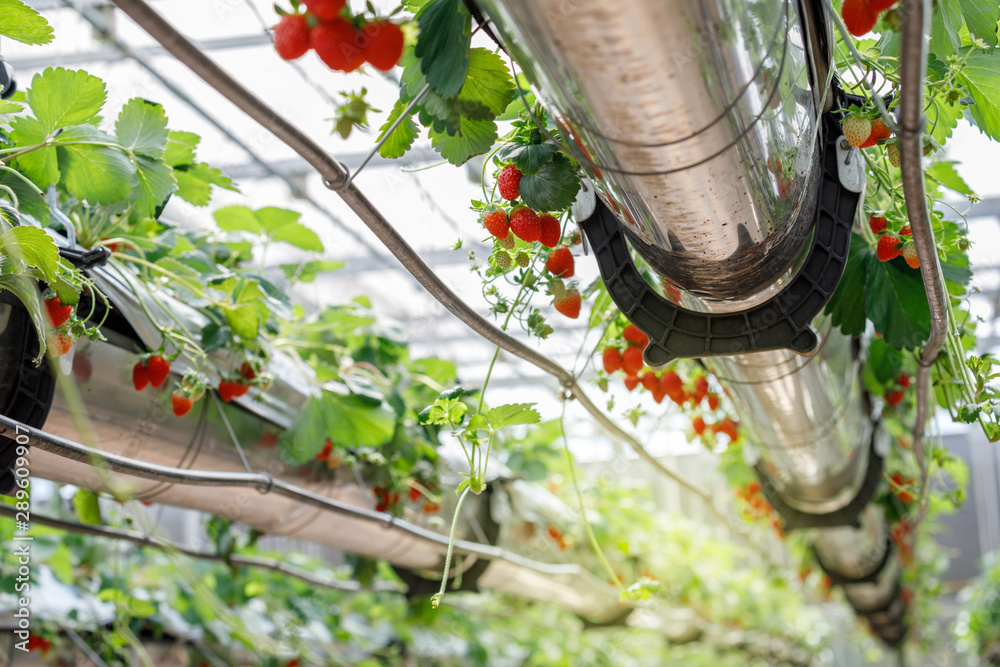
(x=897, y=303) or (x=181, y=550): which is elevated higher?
(x=897, y=303)

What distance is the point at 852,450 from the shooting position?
2830mm

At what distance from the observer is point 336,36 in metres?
0.75

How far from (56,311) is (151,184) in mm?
367

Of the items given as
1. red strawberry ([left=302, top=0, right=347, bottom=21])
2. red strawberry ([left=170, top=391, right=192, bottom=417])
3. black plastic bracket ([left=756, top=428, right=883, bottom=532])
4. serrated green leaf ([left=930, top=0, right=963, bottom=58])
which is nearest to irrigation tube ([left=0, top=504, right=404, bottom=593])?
red strawberry ([left=170, top=391, right=192, bottom=417])

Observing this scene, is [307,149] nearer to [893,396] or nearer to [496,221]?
[496,221]

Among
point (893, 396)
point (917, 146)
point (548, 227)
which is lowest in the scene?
point (893, 396)

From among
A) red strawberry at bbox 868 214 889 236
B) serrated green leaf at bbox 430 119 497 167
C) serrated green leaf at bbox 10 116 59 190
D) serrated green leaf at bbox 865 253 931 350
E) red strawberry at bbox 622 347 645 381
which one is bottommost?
red strawberry at bbox 622 347 645 381

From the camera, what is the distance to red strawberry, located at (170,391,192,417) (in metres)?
1.68

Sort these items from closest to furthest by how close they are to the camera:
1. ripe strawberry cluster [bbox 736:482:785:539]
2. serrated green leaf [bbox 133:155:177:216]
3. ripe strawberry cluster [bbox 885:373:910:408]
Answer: serrated green leaf [bbox 133:155:177:216], ripe strawberry cluster [bbox 885:373:910:408], ripe strawberry cluster [bbox 736:482:785:539]

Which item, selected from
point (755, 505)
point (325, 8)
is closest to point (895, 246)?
point (325, 8)

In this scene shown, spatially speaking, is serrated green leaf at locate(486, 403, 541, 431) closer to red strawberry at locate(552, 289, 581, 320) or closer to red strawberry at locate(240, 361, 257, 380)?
red strawberry at locate(552, 289, 581, 320)

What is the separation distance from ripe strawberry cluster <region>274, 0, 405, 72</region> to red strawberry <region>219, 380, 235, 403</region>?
1231 millimetres

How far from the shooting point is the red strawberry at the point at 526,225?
1219mm

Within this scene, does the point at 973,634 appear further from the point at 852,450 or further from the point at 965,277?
the point at 965,277
